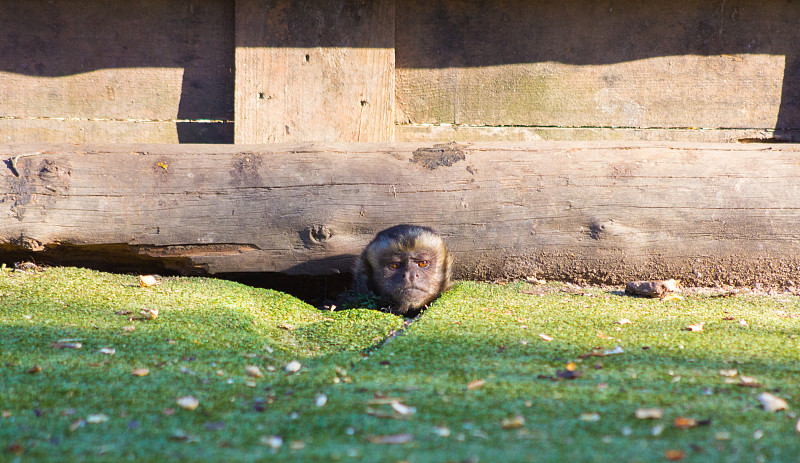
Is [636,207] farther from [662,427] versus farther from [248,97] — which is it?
[248,97]

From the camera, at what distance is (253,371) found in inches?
86.7

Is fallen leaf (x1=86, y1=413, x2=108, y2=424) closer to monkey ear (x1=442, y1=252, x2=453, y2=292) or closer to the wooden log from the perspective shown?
the wooden log

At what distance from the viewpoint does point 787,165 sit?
11.7ft

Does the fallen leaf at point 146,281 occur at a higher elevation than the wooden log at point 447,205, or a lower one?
lower

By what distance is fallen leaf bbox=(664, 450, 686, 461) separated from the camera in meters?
1.43

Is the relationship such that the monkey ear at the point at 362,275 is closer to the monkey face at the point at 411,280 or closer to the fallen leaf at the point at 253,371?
the monkey face at the point at 411,280

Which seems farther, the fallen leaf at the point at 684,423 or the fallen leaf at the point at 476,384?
the fallen leaf at the point at 476,384

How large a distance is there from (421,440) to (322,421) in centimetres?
31

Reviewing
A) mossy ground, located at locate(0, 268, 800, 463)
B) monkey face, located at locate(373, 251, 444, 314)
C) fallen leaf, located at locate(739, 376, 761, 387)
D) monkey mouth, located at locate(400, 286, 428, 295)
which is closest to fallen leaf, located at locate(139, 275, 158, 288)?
mossy ground, located at locate(0, 268, 800, 463)

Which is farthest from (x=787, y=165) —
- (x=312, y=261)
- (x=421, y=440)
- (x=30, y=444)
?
(x=30, y=444)

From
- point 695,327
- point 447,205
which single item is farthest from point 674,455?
point 447,205

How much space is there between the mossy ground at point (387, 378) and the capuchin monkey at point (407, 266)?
0.95 feet

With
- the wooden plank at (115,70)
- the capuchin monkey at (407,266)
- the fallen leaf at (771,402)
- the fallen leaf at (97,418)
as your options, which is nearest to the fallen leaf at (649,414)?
the fallen leaf at (771,402)

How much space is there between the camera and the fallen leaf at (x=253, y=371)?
218cm
